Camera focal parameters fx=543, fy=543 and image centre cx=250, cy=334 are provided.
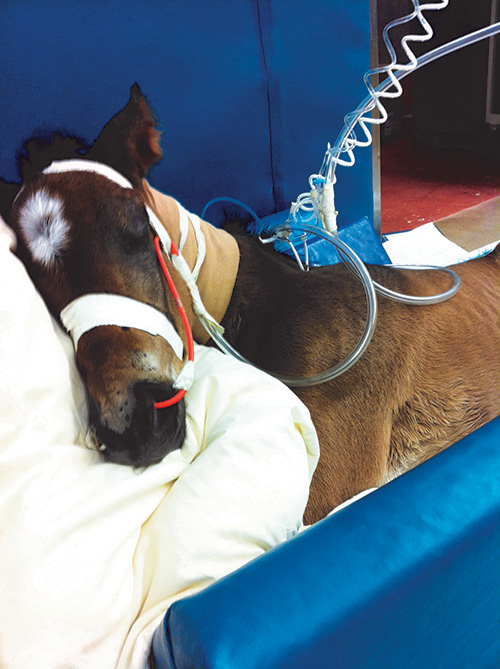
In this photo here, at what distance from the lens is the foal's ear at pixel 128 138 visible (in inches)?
38.5

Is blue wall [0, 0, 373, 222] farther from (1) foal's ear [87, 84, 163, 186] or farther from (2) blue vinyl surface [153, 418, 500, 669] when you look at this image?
(2) blue vinyl surface [153, 418, 500, 669]

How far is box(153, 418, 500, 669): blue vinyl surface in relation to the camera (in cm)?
47

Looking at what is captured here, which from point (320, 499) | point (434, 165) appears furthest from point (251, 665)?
point (434, 165)

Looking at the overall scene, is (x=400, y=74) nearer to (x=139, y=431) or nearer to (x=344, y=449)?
(x=344, y=449)

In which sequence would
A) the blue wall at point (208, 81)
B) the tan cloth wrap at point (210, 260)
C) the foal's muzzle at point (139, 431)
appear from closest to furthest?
the foal's muzzle at point (139, 431) < the tan cloth wrap at point (210, 260) < the blue wall at point (208, 81)

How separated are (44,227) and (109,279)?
0.42ft

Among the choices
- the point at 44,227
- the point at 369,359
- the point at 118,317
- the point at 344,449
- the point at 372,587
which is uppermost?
the point at 44,227

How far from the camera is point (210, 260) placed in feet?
3.59

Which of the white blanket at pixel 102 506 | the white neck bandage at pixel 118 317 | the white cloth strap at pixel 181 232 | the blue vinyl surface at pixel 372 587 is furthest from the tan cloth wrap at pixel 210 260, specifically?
the blue vinyl surface at pixel 372 587

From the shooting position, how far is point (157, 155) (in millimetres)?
1035

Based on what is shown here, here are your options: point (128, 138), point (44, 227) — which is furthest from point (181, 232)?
point (44, 227)

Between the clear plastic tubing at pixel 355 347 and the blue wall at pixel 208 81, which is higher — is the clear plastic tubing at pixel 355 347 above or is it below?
below

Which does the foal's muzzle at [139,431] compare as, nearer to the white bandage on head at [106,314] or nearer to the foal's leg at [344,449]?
the white bandage on head at [106,314]

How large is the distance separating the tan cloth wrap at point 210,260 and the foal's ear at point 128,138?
0.16 feet
